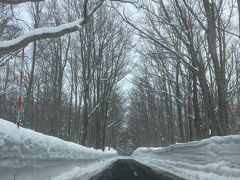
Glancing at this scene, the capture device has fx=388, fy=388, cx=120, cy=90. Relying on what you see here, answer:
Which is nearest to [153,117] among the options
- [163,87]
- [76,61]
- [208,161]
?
[163,87]

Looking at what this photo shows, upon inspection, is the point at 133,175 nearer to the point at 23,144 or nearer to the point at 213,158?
the point at 213,158

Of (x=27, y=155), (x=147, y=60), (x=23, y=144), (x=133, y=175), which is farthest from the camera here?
(x=147, y=60)

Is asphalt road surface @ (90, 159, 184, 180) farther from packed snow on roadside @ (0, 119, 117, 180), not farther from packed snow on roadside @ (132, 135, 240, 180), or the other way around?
packed snow on roadside @ (0, 119, 117, 180)

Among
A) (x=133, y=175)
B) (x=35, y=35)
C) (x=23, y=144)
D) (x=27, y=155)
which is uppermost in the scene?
(x=35, y=35)

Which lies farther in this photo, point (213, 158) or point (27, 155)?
point (213, 158)

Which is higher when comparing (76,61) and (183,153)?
(76,61)

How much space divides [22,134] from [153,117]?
5493cm

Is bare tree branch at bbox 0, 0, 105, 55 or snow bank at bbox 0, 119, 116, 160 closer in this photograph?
snow bank at bbox 0, 119, 116, 160

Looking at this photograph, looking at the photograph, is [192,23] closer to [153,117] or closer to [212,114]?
[212,114]

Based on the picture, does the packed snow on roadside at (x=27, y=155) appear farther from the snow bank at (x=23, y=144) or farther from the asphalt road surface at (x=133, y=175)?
the asphalt road surface at (x=133, y=175)

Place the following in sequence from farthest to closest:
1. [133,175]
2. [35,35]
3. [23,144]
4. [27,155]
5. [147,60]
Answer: [147,60]
[133,175]
[35,35]
[27,155]
[23,144]

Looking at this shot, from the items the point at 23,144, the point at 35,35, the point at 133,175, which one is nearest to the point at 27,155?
the point at 23,144

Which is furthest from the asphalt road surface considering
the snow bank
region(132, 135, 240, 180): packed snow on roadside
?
the snow bank

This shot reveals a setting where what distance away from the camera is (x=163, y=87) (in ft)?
140
